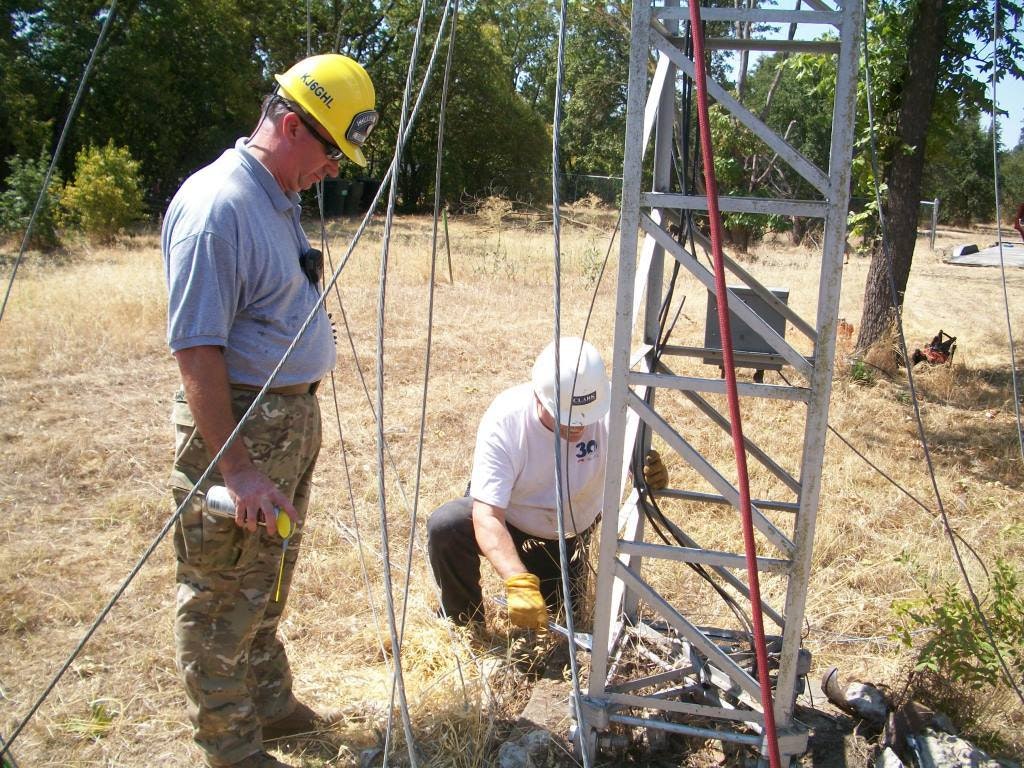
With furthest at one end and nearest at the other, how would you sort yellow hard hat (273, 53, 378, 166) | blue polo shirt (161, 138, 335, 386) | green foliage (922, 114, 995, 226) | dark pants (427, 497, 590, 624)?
green foliage (922, 114, 995, 226), dark pants (427, 497, 590, 624), yellow hard hat (273, 53, 378, 166), blue polo shirt (161, 138, 335, 386)

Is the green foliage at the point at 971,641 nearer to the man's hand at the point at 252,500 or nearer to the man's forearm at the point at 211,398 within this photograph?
the man's hand at the point at 252,500

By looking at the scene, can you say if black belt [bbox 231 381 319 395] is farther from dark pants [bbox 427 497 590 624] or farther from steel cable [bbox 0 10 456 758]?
dark pants [bbox 427 497 590 624]

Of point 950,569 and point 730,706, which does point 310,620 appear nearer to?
point 730,706

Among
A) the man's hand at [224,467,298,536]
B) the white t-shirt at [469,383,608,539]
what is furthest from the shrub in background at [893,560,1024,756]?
the man's hand at [224,467,298,536]

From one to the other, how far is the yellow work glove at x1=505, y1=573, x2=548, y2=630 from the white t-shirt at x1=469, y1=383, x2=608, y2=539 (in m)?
0.35

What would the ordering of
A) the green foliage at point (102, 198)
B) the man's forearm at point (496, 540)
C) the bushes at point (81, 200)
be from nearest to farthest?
→ the man's forearm at point (496, 540) < the bushes at point (81, 200) < the green foliage at point (102, 198)

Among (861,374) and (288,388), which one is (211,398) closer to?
(288,388)

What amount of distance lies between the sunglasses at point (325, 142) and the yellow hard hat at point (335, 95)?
0.10ft

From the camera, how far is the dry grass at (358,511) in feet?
9.52

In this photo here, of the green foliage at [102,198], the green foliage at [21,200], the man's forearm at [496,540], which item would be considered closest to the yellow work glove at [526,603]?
the man's forearm at [496,540]

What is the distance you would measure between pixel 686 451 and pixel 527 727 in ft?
3.94

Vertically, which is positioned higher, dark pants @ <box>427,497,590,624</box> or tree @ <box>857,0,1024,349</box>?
tree @ <box>857,0,1024,349</box>

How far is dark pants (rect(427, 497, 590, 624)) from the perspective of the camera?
128 inches

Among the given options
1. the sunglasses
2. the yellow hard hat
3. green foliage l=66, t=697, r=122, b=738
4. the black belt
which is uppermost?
the yellow hard hat
